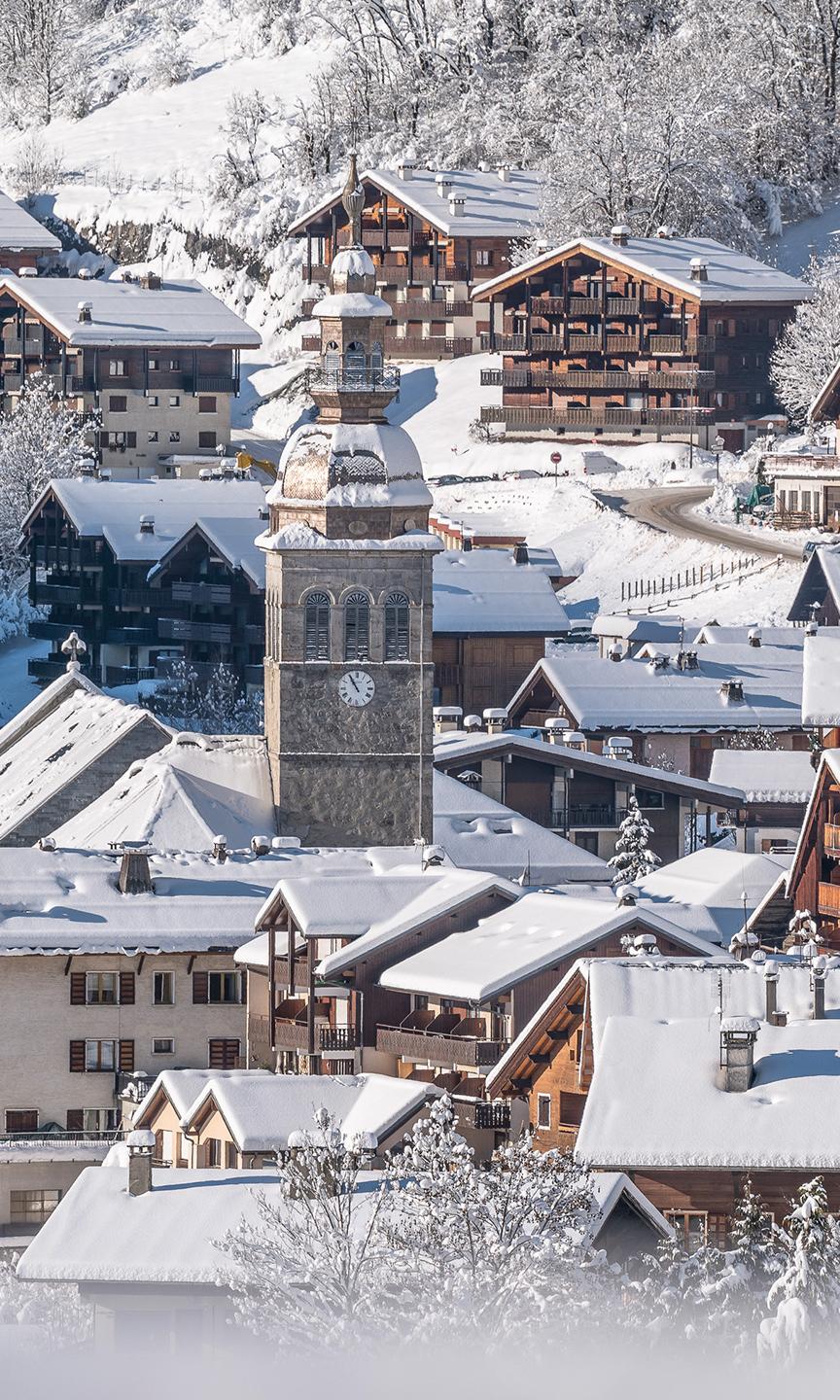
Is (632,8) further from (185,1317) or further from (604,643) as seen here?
(185,1317)

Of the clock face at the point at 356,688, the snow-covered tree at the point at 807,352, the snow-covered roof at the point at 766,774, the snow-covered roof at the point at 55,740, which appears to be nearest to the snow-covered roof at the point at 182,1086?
the clock face at the point at 356,688

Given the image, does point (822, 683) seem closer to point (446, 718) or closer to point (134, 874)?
point (134, 874)

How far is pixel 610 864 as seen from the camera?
75.7m

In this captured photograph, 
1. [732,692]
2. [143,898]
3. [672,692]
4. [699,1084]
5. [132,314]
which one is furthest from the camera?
[132,314]

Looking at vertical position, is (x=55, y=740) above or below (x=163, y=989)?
above

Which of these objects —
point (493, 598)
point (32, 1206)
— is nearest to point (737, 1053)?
point (32, 1206)

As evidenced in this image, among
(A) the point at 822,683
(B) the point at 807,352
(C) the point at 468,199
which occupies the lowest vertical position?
(A) the point at 822,683

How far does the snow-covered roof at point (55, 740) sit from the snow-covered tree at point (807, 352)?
5710cm

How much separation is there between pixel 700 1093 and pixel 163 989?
23215mm

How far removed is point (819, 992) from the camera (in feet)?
142

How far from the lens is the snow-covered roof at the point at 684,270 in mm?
140750

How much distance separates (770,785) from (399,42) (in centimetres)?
10976

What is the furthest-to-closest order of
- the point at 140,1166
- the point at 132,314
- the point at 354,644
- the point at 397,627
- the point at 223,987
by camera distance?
1. the point at 132,314
2. the point at 354,644
3. the point at 397,627
4. the point at 223,987
5. the point at 140,1166

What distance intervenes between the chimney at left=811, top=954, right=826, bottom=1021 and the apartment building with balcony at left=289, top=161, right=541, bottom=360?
111770 millimetres
